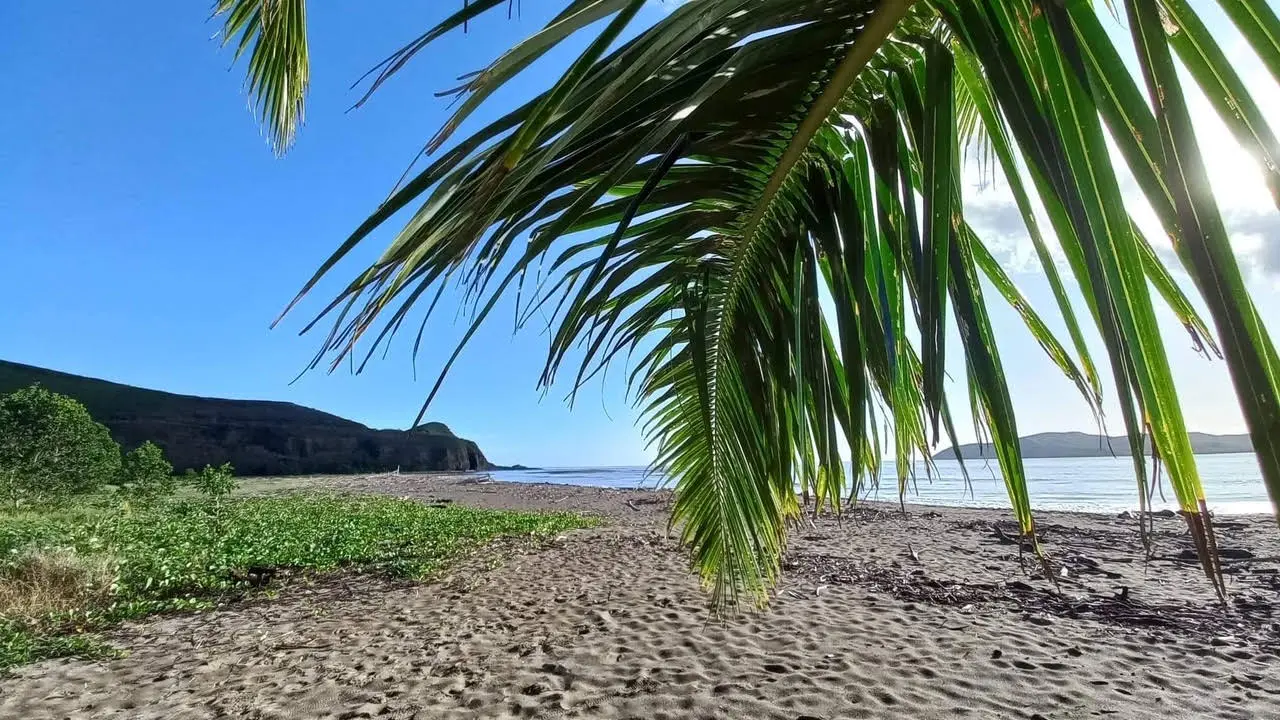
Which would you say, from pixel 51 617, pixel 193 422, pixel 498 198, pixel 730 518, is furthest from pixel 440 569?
pixel 193 422

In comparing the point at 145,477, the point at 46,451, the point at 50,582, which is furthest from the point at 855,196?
the point at 46,451

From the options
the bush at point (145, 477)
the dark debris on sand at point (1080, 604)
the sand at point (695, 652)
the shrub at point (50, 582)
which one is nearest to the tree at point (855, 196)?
the sand at point (695, 652)

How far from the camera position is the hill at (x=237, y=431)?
5978cm

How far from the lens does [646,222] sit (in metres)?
1.49

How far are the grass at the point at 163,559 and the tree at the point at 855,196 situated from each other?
214 inches

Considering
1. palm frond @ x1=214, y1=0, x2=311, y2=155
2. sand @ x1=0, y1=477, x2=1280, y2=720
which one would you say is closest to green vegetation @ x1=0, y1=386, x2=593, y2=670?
sand @ x1=0, y1=477, x2=1280, y2=720

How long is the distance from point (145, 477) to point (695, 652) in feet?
52.5

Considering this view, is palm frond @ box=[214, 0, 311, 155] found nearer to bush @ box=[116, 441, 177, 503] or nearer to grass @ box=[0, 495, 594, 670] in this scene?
grass @ box=[0, 495, 594, 670]

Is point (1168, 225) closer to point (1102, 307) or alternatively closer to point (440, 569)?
point (1102, 307)

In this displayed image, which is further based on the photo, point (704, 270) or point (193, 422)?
point (193, 422)

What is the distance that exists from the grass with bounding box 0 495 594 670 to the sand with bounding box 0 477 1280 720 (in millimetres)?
399

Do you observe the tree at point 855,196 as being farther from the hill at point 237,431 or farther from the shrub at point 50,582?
the hill at point 237,431

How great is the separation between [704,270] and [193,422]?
245 ft

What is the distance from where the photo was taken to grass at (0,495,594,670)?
525 cm
